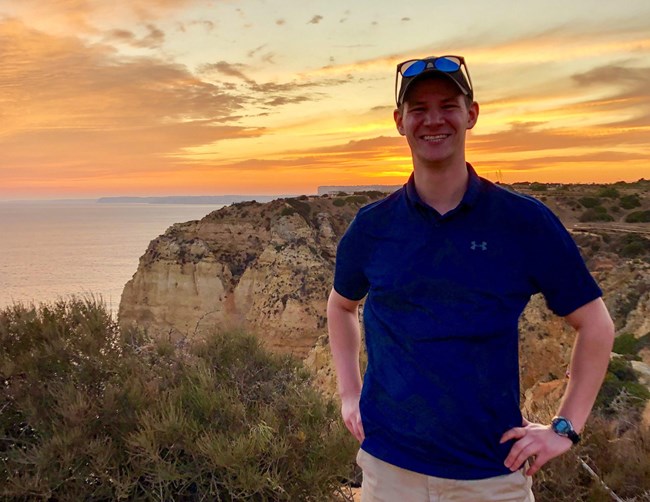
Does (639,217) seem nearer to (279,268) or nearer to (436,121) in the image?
(279,268)

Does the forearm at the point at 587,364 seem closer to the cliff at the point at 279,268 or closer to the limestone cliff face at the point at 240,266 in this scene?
the cliff at the point at 279,268

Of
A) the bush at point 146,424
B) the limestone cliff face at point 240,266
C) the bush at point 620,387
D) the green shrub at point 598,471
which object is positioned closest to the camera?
the bush at point 146,424

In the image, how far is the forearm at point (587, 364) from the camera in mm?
1923

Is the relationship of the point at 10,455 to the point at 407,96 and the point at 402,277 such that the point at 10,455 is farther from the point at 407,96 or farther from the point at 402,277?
the point at 407,96

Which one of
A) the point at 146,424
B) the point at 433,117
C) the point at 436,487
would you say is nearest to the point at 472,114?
the point at 433,117

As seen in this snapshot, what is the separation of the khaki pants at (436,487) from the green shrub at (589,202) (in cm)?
3702

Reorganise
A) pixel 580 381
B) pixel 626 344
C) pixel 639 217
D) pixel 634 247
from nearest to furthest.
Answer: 1. pixel 580 381
2. pixel 626 344
3. pixel 634 247
4. pixel 639 217

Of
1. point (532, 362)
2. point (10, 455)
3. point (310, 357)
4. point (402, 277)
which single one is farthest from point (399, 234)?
point (310, 357)

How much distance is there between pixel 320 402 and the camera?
412cm

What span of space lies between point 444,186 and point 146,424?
2434 mm

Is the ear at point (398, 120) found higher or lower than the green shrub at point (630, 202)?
higher

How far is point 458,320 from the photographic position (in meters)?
1.89

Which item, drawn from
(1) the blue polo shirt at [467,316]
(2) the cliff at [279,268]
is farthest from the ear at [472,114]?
(2) the cliff at [279,268]

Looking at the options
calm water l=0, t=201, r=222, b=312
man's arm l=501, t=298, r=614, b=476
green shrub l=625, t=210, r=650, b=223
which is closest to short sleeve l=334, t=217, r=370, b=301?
man's arm l=501, t=298, r=614, b=476
